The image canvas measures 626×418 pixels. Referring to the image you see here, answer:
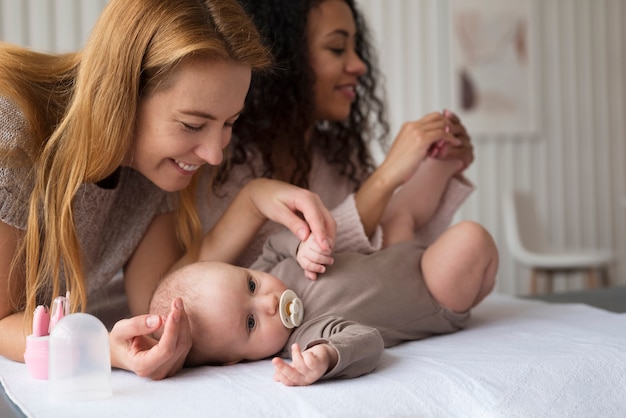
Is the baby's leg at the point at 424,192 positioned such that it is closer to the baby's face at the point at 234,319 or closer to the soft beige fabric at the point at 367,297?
the soft beige fabric at the point at 367,297

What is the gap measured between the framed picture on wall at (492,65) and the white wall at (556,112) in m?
0.06

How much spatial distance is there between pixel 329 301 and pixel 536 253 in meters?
2.81

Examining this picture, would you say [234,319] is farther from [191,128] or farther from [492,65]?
[492,65]

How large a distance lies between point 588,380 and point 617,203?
3.88m

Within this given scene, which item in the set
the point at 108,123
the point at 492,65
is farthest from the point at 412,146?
the point at 492,65

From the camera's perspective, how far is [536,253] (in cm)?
391

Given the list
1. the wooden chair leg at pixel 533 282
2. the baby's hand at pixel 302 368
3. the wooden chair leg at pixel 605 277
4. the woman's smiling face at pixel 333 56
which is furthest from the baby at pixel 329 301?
the wooden chair leg at pixel 605 277

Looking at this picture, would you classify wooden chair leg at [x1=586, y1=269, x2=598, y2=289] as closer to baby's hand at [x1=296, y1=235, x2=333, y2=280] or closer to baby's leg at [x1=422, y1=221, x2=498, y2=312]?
baby's leg at [x1=422, y1=221, x2=498, y2=312]

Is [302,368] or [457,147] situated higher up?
[457,147]

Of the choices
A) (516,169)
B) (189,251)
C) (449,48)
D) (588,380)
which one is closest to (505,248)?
(516,169)

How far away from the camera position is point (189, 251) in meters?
1.62

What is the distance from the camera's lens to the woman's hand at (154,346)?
109cm

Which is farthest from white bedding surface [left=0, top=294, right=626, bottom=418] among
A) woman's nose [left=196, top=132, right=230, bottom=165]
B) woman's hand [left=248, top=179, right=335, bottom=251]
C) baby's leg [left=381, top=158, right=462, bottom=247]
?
baby's leg [left=381, top=158, right=462, bottom=247]

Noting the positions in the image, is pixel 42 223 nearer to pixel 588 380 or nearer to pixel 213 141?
pixel 213 141
